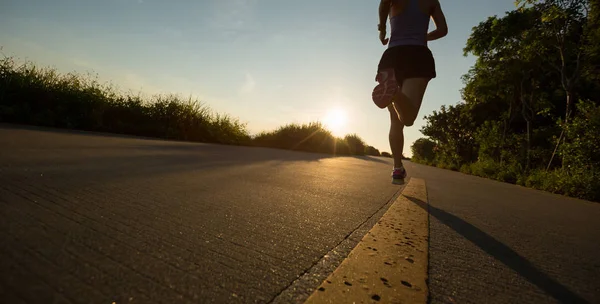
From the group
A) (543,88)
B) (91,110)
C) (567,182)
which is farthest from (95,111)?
(543,88)

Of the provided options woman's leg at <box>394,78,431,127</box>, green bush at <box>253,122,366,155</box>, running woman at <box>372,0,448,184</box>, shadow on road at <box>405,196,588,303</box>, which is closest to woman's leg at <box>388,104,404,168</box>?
running woman at <box>372,0,448,184</box>

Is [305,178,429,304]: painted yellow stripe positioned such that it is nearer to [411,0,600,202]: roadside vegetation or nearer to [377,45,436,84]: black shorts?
[377,45,436,84]: black shorts

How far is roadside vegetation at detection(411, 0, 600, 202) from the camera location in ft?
19.8

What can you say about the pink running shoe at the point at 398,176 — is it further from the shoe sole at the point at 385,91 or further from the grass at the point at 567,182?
the grass at the point at 567,182

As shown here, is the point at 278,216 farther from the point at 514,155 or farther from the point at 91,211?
the point at 514,155

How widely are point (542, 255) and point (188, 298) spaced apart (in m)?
1.48

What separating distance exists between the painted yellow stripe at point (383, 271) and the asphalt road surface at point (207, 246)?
40 millimetres

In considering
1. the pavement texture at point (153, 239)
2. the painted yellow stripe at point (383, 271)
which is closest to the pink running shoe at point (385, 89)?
the pavement texture at point (153, 239)

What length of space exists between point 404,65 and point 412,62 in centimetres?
8

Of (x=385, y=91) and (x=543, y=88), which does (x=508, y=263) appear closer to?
(x=385, y=91)

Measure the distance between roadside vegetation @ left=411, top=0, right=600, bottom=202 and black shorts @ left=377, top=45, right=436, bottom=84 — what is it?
524cm

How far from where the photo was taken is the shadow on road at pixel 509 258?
33.3 inches

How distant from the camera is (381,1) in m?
2.96

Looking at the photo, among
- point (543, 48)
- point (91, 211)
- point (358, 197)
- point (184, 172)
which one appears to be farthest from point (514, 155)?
point (91, 211)
